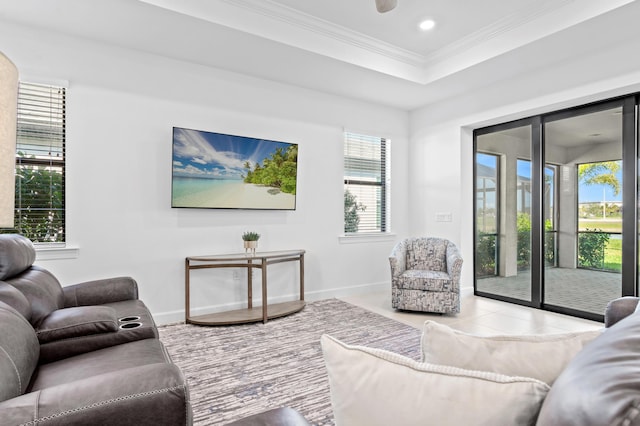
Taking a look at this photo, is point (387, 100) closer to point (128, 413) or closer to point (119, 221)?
point (119, 221)

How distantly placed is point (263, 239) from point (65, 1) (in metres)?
2.78

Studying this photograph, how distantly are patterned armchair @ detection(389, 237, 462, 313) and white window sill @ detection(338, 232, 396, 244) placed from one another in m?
0.68

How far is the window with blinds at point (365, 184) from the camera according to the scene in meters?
5.05

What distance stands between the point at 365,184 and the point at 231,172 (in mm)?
2018

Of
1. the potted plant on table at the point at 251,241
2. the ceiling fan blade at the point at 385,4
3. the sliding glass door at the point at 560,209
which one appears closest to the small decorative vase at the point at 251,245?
the potted plant on table at the point at 251,241

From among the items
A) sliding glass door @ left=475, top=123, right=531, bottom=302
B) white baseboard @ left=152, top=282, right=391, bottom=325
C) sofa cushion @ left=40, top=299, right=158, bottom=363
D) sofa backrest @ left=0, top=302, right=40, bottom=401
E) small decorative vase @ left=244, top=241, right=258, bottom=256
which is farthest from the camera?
sliding glass door @ left=475, top=123, right=531, bottom=302

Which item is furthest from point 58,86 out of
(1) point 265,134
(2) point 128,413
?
(2) point 128,413

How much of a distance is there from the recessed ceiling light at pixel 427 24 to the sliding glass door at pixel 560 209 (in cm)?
175

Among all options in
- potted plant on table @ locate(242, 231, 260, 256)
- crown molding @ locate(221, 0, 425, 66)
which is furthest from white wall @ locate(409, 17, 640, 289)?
potted plant on table @ locate(242, 231, 260, 256)

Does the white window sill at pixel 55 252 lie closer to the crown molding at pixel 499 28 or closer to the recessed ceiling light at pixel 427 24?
the recessed ceiling light at pixel 427 24

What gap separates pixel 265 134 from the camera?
4328 mm

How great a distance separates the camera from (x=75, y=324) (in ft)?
5.82

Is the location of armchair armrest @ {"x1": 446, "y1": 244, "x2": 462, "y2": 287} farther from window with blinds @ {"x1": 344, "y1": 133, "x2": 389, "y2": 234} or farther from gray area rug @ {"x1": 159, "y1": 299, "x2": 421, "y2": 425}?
window with blinds @ {"x1": 344, "y1": 133, "x2": 389, "y2": 234}

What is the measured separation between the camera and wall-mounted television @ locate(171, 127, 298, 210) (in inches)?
148
